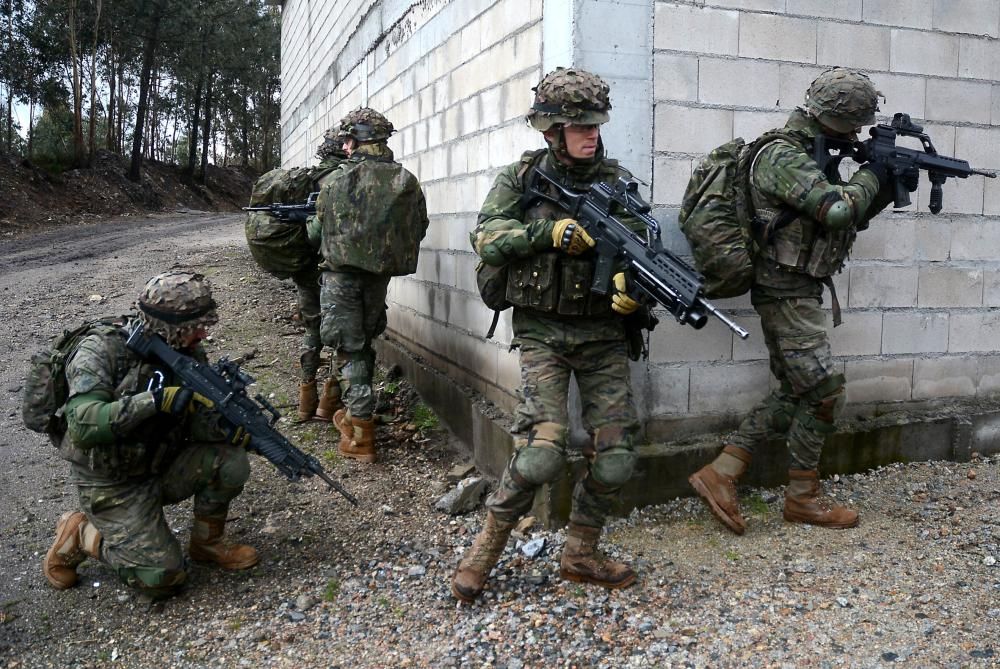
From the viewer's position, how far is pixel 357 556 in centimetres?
366

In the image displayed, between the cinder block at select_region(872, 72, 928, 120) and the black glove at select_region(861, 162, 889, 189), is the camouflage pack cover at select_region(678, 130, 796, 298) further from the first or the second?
the cinder block at select_region(872, 72, 928, 120)

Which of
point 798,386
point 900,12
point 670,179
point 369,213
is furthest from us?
point 369,213

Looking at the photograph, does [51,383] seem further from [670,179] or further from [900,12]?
→ [900,12]

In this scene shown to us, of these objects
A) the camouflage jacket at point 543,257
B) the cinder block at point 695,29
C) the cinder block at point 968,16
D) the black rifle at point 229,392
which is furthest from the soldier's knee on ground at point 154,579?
the cinder block at point 968,16

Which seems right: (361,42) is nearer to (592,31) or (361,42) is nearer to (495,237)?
(592,31)

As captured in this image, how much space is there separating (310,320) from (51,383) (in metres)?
2.72

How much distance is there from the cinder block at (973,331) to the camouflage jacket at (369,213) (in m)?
3.15

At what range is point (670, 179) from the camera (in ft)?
12.5

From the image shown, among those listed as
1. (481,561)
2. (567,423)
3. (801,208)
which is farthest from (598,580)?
(801,208)

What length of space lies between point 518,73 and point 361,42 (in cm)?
428

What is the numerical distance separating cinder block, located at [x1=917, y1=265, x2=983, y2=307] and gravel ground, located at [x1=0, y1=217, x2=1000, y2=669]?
35.0 inches

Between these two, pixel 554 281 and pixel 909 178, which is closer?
pixel 554 281

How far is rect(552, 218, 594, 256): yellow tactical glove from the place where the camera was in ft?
9.51

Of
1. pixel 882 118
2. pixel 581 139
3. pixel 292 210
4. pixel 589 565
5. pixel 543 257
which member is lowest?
pixel 589 565
